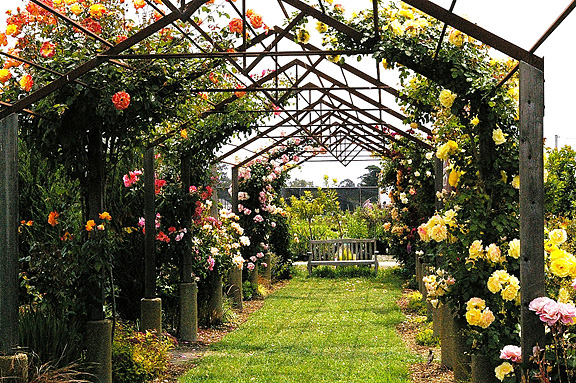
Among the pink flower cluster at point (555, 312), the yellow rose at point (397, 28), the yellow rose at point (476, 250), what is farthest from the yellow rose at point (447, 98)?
the pink flower cluster at point (555, 312)

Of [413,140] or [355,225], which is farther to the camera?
[355,225]

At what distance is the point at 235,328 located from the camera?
9.95 m

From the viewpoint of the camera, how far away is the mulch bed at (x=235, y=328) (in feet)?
22.0

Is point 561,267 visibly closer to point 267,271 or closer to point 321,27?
point 321,27

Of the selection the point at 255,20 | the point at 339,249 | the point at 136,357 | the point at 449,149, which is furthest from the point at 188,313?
the point at 339,249

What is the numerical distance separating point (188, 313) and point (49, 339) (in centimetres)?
350

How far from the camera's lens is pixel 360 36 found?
5395 millimetres

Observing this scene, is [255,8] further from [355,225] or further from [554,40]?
[355,225]

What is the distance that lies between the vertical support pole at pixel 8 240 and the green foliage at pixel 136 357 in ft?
4.83

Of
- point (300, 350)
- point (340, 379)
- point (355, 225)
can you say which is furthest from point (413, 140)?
point (355, 225)

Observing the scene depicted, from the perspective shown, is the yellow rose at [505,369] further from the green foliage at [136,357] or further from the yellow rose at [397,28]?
the green foliage at [136,357]

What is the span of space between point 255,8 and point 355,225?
13.7 m

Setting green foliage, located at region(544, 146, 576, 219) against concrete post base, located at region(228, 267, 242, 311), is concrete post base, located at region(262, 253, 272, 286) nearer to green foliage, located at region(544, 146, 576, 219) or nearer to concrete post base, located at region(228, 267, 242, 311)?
concrete post base, located at region(228, 267, 242, 311)

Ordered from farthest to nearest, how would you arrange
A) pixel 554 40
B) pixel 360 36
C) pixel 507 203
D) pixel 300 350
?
pixel 300 350 < pixel 360 36 < pixel 507 203 < pixel 554 40
